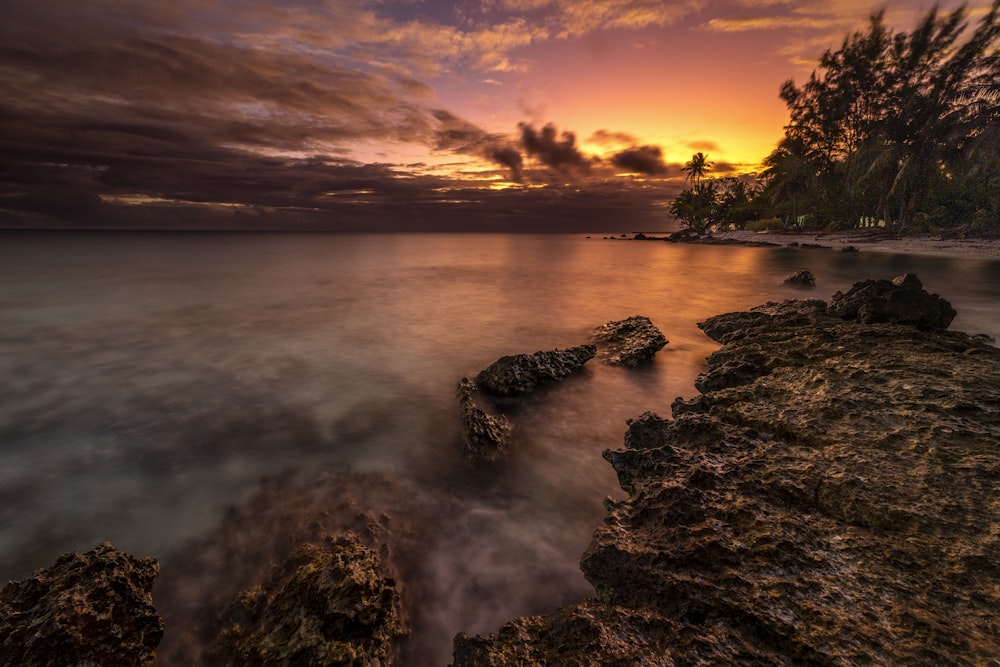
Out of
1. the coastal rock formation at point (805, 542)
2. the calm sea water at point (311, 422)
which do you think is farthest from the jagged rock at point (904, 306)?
the coastal rock formation at point (805, 542)

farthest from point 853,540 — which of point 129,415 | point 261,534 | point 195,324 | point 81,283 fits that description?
point 81,283

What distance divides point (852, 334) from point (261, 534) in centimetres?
826

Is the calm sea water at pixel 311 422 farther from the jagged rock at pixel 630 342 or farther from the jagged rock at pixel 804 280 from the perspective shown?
the jagged rock at pixel 804 280

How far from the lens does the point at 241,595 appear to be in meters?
3.21

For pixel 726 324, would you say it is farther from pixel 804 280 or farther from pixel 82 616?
pixel 804 280

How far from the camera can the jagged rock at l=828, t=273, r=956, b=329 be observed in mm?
7012

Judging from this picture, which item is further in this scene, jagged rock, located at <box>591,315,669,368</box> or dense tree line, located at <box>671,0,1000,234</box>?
dense tree line, located at <box>671,0,1000,234</box>

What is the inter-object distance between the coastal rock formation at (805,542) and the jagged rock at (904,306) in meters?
3.47

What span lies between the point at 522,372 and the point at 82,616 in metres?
5.68

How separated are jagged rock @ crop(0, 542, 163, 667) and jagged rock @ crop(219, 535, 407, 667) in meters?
0.55

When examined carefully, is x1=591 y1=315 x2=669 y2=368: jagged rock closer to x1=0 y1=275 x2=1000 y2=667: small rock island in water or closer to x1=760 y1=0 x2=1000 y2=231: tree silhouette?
x1=0 y1=275 x2=1000 y2=667: small rock island in water

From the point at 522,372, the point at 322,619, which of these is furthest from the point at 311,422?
the point at 322,619

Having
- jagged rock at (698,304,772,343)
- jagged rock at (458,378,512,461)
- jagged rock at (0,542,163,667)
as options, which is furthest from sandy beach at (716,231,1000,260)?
jagged rock at (0,542,163,667)

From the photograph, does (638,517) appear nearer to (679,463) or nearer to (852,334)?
(679,463)
